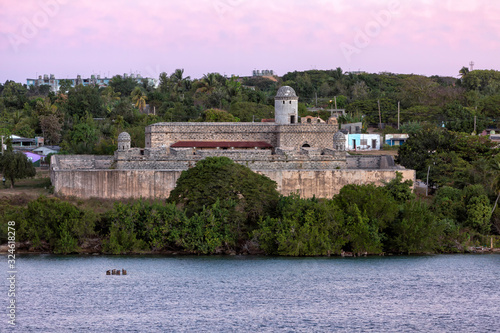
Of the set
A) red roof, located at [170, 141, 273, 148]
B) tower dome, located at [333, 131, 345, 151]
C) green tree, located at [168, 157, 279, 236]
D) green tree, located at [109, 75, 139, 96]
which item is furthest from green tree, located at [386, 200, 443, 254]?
green tree, located at [109, 75, 139, 96]

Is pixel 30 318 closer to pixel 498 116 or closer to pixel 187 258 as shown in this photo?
pixel 187 258

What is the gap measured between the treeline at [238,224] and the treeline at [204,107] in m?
21.2

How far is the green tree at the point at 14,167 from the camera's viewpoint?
165 ft

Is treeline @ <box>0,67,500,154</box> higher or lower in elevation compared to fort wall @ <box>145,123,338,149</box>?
higher

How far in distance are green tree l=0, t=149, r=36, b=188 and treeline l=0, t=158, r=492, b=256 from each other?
10.2 meters

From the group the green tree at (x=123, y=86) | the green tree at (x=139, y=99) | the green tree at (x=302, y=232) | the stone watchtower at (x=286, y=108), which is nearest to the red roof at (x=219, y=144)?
the stone watchtower at (x=286, y=108)

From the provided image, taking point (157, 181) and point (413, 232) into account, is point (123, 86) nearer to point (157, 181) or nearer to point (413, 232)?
point (157, 181)

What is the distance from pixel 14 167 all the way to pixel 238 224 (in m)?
18.1

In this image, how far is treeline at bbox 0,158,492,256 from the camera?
38062mm

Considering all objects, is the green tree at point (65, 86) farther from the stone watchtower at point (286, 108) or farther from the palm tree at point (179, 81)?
the stone watchtower at point (286, 108)

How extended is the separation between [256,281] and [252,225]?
6211 mm

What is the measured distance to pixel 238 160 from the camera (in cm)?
4800

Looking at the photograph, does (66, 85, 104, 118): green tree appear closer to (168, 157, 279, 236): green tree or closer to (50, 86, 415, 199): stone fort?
(50, 86, 415, 199): stone fort

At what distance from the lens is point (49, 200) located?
128ft
